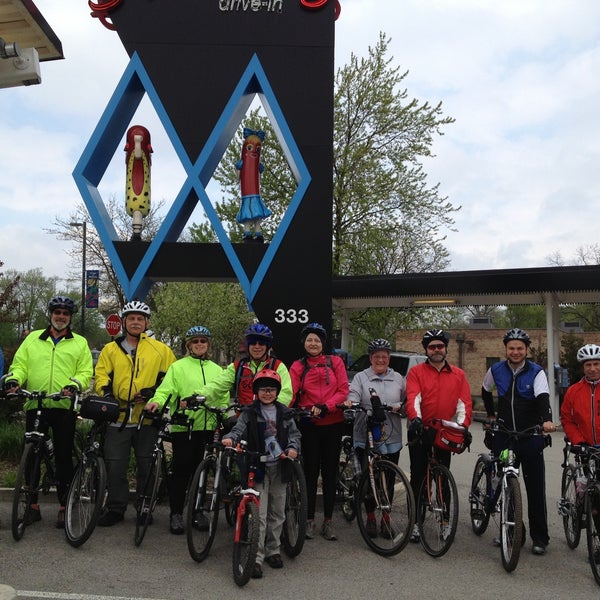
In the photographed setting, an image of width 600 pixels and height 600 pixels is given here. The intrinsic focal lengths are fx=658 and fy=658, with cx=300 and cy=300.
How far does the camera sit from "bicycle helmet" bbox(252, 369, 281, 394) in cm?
523

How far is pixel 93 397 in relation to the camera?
18.4 feet

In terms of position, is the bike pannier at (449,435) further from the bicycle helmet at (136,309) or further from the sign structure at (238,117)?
the bicycle helmet at (136,309)

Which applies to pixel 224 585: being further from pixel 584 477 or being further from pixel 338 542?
pixel 584 477

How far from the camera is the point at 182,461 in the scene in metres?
5.85

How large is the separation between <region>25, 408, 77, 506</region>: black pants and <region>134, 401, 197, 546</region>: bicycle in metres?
0.62

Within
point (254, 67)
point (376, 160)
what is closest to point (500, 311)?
point (376, 160)

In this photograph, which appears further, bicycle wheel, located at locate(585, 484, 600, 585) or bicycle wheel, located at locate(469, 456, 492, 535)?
bicycle wheel, located at locate(469, 456, 492, 535)

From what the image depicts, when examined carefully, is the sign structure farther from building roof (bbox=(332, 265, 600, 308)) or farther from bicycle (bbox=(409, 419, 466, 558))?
building roof (bbox=(332, 265, 600, 308))

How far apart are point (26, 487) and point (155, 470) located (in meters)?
1.09

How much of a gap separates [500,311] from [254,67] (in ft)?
209

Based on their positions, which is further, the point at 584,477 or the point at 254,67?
the point at 254,67

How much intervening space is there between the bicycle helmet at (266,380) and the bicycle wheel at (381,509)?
3.86ft

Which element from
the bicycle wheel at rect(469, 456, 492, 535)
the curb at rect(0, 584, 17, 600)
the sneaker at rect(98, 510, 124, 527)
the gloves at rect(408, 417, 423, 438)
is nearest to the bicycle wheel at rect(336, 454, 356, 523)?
the gloves at rect(408, 417, 423, 438)

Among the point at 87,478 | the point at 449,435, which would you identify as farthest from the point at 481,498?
the point at 87,478
